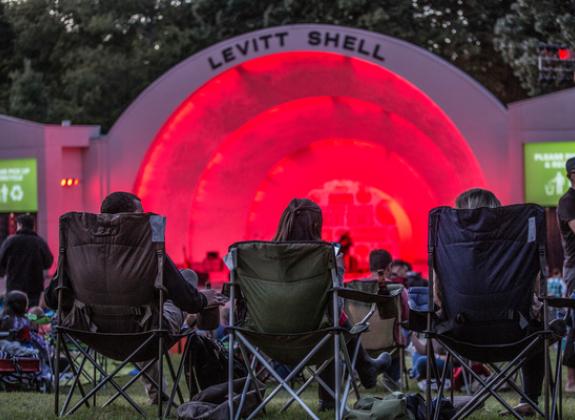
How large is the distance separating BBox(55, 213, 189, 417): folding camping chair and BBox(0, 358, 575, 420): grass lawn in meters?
0.16

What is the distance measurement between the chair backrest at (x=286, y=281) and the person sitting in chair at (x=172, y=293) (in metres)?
0.38

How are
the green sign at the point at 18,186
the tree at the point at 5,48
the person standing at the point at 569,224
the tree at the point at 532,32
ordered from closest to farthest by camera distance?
the person standing at the point at 569,224 < the green sign at the point at 18,186 < the tree at the point at 532,32 < the tree at the point at 5,48

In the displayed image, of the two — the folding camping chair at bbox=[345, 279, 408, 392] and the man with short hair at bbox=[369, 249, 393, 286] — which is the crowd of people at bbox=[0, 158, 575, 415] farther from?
the folding camping chair at bbox=[345, 279, 408, 392]

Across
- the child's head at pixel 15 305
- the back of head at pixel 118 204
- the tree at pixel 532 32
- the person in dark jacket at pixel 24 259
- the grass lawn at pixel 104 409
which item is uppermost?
the tree at pixel 532 32

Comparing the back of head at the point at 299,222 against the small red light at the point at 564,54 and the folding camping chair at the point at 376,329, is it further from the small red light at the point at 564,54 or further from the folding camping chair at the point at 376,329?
the small red light at the point at 564,54

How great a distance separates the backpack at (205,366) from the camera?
5988mm

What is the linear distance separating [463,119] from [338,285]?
901 centimetres

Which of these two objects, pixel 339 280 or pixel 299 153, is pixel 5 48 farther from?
pixel 339 280

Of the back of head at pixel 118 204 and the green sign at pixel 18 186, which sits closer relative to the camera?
the back of head at pixel 118 204

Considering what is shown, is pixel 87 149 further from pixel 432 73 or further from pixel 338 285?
pixel 338 285

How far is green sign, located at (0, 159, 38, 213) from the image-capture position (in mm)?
15703

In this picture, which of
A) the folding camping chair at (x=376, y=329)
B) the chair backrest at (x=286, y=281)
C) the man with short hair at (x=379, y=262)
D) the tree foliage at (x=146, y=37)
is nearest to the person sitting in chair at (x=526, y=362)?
the chair backrest at (x=286, y=281)

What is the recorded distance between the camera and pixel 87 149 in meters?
15.5

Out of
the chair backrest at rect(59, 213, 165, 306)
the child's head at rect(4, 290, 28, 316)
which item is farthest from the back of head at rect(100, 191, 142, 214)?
the child's head at rect(4, 290, 28, 316)
